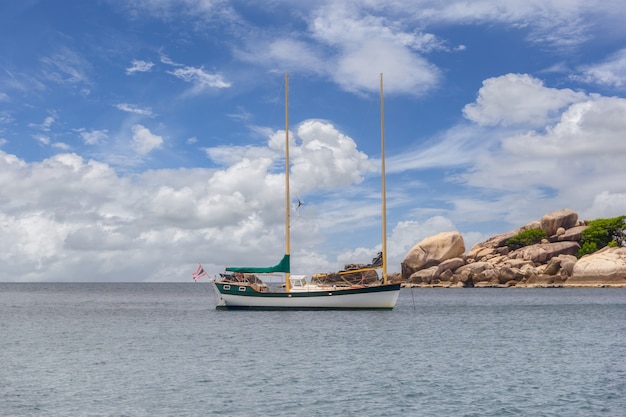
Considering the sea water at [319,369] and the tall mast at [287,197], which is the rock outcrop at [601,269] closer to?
the sea water at [319,369]

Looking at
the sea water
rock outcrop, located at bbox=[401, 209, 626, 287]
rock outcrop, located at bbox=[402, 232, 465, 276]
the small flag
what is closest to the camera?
the sea water

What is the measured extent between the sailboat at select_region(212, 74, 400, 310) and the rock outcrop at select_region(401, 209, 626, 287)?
63.8 m

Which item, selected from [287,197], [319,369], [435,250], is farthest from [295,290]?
[435,250]

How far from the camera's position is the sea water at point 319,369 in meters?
20.8

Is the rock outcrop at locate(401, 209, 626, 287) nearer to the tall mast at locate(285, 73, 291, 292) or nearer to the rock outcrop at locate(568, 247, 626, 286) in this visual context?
the rock outcrop at locate(568, 247, 626, 286)

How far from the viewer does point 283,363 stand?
1155 inches

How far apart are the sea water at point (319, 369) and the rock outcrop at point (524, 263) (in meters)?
65.8

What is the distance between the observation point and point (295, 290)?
5591cm

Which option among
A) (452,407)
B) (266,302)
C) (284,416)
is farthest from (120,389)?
(266,302)

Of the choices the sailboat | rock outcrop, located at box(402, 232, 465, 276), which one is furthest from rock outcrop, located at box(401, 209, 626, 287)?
the sailboat

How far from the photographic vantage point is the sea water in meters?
20.8

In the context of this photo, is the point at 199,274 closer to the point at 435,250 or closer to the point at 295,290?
the point at 295,290

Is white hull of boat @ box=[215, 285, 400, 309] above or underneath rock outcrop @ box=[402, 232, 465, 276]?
underneath

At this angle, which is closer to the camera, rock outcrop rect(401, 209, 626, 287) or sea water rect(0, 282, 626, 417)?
sea water rect(0, 282, 626, 417)
